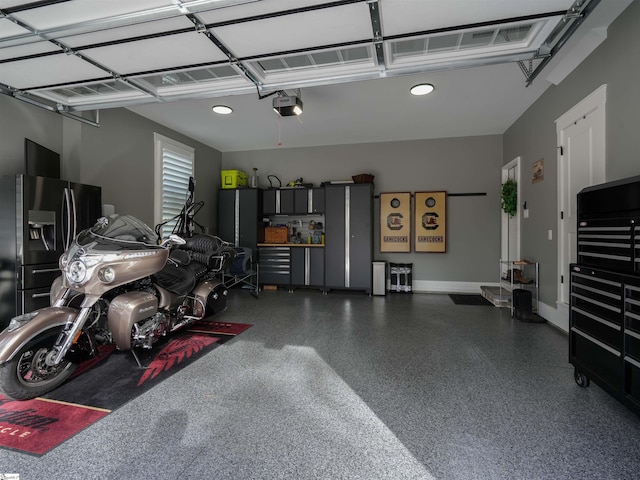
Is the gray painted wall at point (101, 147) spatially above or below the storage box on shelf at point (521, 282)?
above

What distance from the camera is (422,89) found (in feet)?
11.7

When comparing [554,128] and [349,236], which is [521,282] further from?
[349,236]

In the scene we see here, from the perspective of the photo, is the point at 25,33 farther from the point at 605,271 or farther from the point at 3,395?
the point at 605,271

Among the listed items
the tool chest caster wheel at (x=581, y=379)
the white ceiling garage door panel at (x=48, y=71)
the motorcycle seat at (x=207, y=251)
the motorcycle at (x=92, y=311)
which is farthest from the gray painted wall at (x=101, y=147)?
the tool chest caster wheel at (x=581, y=379)

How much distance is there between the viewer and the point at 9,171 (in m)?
2.99

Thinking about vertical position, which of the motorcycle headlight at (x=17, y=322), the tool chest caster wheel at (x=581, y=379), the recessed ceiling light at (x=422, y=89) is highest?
the recessed ceiling light at (x=422, y=89)

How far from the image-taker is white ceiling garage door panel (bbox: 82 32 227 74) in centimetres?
204

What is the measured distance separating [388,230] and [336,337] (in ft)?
10.0

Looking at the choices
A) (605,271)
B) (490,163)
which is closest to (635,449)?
(605,271)

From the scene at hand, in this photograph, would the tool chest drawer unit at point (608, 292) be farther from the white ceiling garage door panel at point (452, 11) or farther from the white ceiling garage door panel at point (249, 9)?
the white ceiling garage door panel at point (249, 9)

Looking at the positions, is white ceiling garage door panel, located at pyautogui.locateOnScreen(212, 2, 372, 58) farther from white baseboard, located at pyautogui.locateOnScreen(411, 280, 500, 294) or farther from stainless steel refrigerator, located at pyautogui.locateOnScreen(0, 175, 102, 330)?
white baseboard, located at pyautogui.locateOnScreen(411, 280, 500, 294)

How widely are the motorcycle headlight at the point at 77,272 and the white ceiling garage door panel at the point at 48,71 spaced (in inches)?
62.7

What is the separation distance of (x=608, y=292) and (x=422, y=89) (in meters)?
2.83

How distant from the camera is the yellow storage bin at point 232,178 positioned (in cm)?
595
